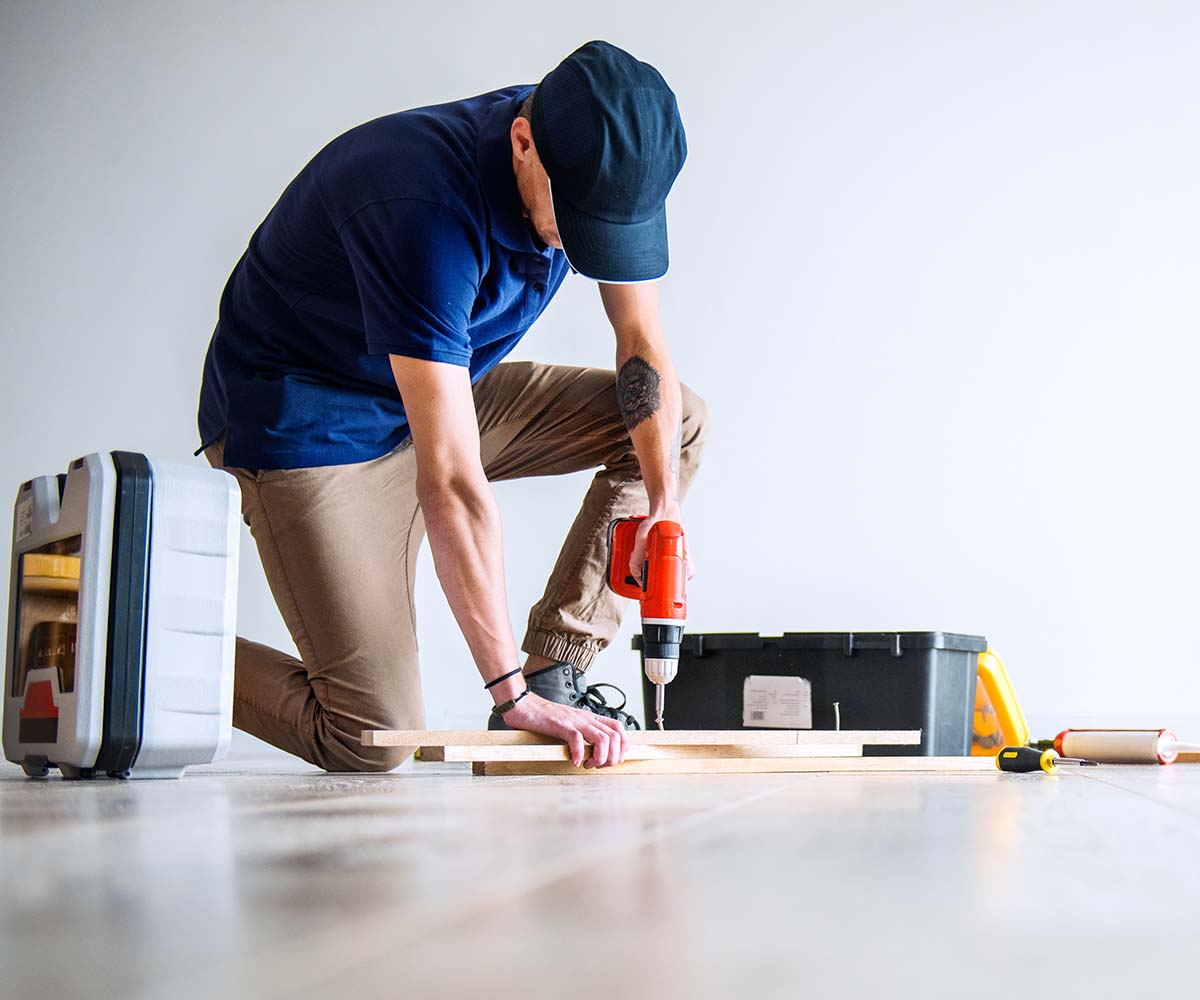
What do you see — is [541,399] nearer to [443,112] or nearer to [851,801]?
[443,112]

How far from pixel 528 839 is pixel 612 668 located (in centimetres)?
293

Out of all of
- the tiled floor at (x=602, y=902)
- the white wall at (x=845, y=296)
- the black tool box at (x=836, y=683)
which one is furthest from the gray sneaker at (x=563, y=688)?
the white wall at (x=845, y=296)

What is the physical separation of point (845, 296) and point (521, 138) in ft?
7.66

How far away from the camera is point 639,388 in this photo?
208 cm

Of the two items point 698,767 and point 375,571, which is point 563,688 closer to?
point 375,571

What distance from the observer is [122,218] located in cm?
407

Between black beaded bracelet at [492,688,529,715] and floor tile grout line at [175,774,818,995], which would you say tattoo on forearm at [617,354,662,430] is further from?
floor tile grout line at [175,774,818,995]

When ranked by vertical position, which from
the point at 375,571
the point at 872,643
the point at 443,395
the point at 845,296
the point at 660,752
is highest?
the point at 845,296

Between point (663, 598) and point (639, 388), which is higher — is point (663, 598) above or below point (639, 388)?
below

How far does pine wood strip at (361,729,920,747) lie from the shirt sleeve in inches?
21.1

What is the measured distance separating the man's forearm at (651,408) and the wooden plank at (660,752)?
48 cm

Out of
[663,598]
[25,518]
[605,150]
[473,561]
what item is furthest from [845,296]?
[25,518]

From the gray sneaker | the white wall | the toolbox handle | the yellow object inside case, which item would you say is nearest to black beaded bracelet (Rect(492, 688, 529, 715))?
the gray sneaker

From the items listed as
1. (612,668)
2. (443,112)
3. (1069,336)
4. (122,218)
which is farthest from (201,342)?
(1069,336)
